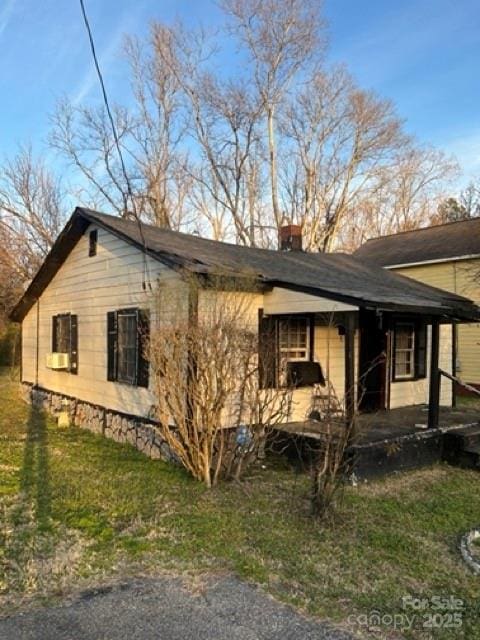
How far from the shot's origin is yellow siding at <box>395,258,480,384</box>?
49.4ft

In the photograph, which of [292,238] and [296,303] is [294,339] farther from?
[292,238]

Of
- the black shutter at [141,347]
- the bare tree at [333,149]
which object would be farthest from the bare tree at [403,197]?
the black shutter at [141,347]

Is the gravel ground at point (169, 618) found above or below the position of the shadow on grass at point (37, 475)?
above

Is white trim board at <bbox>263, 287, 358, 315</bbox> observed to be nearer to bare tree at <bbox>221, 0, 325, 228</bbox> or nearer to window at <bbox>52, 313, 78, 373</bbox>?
window at <bbox>52, 313, 78, 373</bbox>

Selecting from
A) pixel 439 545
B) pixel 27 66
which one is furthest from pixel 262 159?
pixel 439 545

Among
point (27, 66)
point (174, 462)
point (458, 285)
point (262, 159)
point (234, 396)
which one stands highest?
point (262, 159)

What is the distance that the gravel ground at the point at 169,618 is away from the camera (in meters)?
3.10

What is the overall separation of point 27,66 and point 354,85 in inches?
837

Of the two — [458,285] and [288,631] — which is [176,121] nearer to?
[458,285]

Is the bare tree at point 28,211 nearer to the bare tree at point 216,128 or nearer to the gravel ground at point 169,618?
the bare tree at point 216,128

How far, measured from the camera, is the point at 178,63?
25047 millimetres

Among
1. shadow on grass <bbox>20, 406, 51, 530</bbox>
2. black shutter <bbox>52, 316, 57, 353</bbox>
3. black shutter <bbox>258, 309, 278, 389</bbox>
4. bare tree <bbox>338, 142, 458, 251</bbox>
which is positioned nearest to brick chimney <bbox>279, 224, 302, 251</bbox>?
black shutter <bbox>258, 309, 278, 389</bbox>

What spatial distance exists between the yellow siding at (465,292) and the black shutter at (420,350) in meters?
4.72

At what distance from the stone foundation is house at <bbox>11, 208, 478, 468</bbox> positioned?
29 millimetres
